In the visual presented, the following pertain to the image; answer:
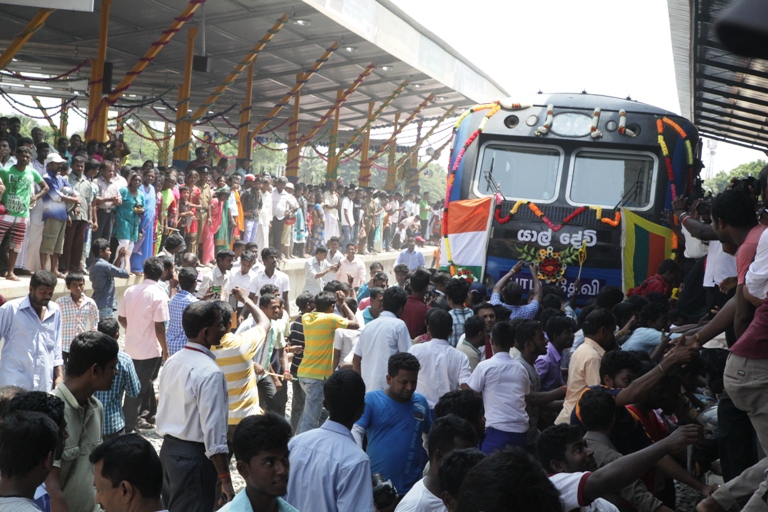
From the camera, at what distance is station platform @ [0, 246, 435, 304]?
1107 centimetres

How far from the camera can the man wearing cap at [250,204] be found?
17188 mm

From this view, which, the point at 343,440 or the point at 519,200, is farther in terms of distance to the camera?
the point at 519,200

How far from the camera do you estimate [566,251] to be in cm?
1031

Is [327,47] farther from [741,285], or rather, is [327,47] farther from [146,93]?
[741,285]

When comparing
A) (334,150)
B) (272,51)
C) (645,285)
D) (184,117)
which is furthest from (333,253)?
(334,150)

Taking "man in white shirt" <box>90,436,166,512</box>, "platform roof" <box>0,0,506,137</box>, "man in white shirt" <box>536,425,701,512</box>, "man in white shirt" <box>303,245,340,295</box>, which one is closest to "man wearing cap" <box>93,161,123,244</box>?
"man in white shirt" <box>303,245,340,295</box>

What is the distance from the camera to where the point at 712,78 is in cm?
1205

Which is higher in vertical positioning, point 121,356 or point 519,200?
point 519,200

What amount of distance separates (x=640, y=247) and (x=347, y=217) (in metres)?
12.0

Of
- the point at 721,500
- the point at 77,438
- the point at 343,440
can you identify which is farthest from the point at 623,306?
the point at 77,438

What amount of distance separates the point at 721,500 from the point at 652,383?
70 cm

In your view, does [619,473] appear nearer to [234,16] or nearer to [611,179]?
[611,179]

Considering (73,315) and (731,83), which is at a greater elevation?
(731,83)

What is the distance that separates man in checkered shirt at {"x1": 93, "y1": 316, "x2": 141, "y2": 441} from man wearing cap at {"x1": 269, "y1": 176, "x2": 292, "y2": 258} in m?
12.2
